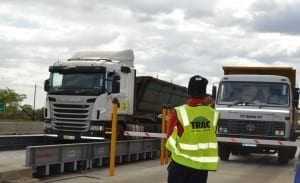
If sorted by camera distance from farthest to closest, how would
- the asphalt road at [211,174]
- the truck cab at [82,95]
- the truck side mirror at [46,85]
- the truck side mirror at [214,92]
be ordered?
the truck side mirror at [46,85] → the truck cab at [82,95] → the truck side mirror at [214,92] → the asphalt road at [211,174]

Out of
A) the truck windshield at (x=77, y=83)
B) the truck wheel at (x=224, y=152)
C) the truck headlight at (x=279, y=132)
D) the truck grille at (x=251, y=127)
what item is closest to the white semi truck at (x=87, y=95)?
the truck windshield at (x=77, y=83)

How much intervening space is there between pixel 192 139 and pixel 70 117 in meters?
13.1

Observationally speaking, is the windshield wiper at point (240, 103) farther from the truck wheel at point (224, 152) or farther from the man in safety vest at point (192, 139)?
the man in safety vest at point (192, 139)

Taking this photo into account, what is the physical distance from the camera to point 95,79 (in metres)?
18.8

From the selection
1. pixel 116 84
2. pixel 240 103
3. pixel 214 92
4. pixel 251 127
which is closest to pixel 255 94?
pixel 240 103

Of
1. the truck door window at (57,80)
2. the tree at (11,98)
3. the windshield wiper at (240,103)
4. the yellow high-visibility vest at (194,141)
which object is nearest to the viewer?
the yellow high-visibility vest at (194,141)

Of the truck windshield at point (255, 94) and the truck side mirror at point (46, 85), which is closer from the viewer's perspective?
the truck windshield at point (255, 94)

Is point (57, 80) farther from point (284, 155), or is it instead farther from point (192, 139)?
point (192, 139)

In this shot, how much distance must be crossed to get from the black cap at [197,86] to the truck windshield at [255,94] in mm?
12033

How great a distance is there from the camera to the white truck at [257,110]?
57.9 ft

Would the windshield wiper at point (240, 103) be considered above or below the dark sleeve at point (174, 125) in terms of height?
above

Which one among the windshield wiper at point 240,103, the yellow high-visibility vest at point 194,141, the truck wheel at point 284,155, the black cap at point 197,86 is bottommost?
the truck wheel at point 284,155

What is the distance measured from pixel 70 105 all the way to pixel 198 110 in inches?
510

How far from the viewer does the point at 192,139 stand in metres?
6.20
